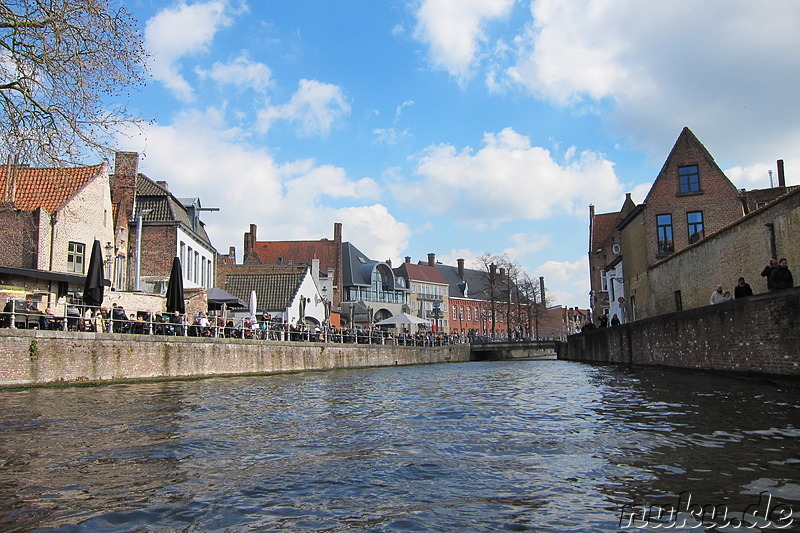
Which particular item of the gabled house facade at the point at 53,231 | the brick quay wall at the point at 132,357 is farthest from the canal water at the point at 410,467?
the gabled house facade at the point at 53,231

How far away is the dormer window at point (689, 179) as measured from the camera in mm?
31516

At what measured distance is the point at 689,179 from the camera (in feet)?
104

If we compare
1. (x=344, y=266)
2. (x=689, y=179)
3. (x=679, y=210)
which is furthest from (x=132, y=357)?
(x=344, y=266)

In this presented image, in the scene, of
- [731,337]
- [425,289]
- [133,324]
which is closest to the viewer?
[731,337]

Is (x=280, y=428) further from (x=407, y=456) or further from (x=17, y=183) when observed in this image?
(x=17, y=183)

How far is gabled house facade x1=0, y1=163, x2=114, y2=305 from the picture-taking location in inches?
893

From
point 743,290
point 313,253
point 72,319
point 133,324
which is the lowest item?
point 133,324

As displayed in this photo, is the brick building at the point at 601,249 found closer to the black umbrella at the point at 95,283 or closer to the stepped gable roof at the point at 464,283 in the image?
the stepped gable roof at the point at 464,283

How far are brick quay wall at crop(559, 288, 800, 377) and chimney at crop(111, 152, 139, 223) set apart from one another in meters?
23.1

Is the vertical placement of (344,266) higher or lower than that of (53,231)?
higher

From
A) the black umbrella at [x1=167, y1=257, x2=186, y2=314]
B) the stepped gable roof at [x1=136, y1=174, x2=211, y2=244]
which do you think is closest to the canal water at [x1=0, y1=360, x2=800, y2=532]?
the black umbrella at [x1=167, y1=257, x2=186, y2=314]

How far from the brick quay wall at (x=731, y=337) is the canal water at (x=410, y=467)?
1.52m

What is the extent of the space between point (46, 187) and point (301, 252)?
4912 cm

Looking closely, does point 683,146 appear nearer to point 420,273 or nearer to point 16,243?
point 16,243
